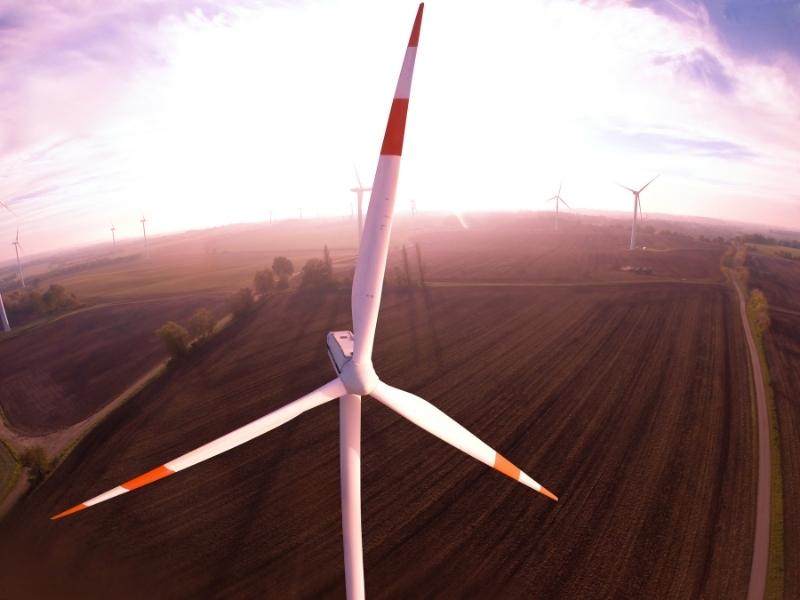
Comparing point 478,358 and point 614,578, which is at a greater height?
point 478,358

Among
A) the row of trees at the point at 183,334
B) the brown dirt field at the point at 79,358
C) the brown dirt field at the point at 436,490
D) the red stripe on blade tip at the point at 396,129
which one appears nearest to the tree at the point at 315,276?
the brown dirt field at the point at 79,358

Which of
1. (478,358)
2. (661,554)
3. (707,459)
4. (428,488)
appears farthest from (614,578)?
(478,358)

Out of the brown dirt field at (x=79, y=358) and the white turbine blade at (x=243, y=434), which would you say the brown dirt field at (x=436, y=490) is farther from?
the white turbine blade at (x=243, y=434)

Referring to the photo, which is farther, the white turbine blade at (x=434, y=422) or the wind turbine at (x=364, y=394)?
the white turbine blade at (x=434, y=422)

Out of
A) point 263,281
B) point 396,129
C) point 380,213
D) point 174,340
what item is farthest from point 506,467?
point 263,281

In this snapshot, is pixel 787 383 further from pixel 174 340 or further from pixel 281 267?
pixel 281 267

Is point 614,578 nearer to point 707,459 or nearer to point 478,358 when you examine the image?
point 707,459

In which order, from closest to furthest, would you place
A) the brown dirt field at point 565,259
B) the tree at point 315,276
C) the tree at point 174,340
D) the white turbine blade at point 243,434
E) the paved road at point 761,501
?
1. the white turbine blade at point 243,434
2. the paved road at point 761,501
3. the tree at point 174,340
4. the tree at point 315,276
5. the brown dirt field at point 565,259
